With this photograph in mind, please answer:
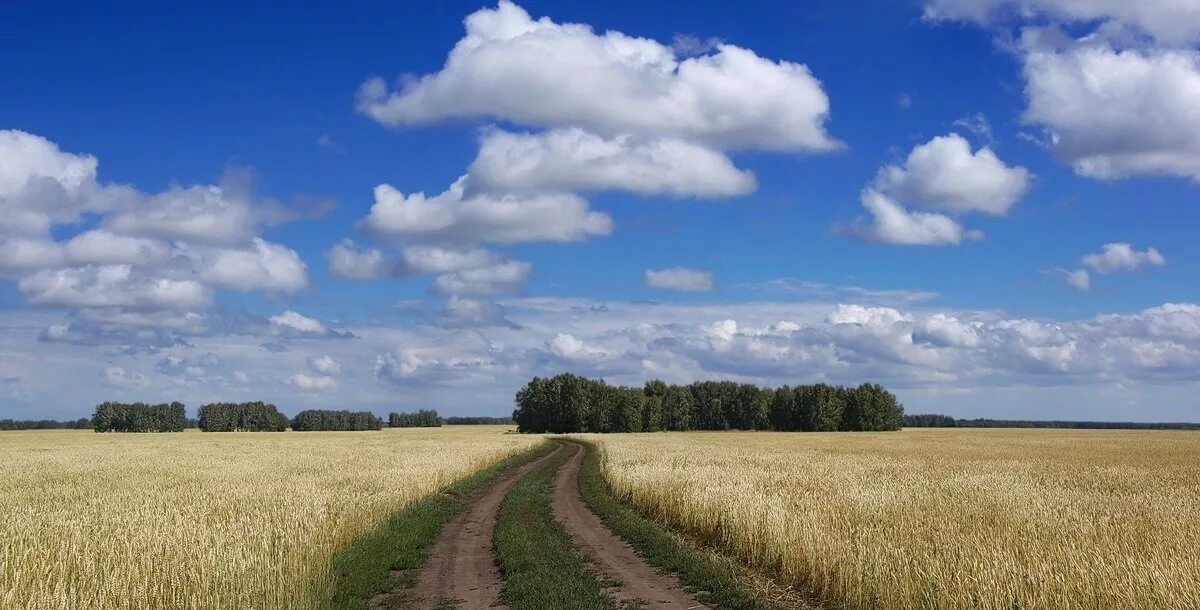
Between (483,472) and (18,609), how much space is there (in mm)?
29902

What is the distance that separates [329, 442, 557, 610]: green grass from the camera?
1474cm

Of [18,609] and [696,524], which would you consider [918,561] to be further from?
[18,609]

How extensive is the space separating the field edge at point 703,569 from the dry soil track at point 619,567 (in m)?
0.25

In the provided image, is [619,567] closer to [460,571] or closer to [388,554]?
[460,571]

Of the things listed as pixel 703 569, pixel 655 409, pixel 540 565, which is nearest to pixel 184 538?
pixel 540 565

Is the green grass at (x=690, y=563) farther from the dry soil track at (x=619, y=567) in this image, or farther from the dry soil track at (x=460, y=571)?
the dry soil track at (x=460, y=571)

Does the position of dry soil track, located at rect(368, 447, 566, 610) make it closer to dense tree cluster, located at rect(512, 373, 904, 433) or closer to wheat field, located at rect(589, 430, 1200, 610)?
wheat field, located at rect(589, 430, 1200, 610)

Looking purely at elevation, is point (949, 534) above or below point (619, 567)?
above

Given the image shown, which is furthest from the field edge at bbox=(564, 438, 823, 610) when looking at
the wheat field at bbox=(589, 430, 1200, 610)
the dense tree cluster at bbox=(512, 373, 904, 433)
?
the dense tree cluster at bbox=(512, 373, 904, 433)

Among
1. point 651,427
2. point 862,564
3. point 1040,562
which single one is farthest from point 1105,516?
point 651,427

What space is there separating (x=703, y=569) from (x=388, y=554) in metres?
6.90

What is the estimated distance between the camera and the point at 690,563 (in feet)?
54.3

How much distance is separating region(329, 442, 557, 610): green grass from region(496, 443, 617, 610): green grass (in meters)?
1.79

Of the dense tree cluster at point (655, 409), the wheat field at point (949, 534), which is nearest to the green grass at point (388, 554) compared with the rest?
the wheat field at point (949, 534)
